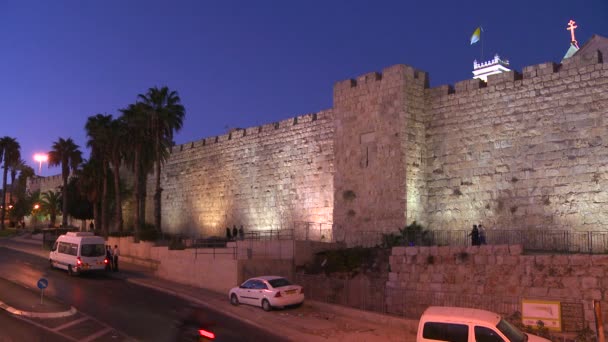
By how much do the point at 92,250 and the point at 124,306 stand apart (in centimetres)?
743

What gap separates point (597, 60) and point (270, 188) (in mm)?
17143

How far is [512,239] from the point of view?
19234mm

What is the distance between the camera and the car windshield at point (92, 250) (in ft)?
74.5

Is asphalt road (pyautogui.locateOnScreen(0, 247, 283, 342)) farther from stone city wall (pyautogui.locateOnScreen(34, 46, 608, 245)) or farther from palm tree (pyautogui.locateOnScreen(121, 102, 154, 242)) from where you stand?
palm tree (pyautogui.locateOnScreen(121, 102, 154, 242))

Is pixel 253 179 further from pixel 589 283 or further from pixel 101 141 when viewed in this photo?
pixel 589 283

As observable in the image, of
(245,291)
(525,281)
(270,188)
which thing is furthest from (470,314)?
(270,188)

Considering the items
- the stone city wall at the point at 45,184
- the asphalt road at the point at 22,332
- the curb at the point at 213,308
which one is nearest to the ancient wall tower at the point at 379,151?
the curb at the point at 213,308

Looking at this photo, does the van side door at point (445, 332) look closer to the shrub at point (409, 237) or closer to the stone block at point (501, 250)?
the stone block at point (501, 250)

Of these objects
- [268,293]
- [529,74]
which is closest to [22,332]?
[268,293]

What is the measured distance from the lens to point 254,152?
31969mm

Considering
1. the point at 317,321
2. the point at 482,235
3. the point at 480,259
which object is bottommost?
the point at 317,321

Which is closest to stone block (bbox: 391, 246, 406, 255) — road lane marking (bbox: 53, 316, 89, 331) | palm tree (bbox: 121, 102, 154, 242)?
road lane marking (bbox: 53, 316, 89, 331)

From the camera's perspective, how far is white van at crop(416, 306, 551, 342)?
394 inches

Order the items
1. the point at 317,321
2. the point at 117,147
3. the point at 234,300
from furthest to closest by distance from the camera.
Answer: the point at 117,147
the point at 234,300
the point at 317,321
